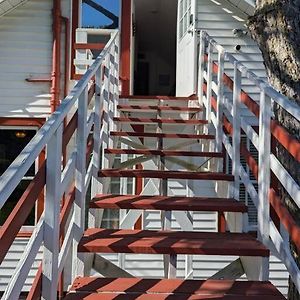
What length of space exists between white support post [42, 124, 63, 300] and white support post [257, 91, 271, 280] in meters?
1.49

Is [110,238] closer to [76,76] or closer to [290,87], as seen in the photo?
[290,87]

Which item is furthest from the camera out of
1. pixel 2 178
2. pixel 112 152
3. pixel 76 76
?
pixel 76 76

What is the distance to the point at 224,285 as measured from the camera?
9.68ft

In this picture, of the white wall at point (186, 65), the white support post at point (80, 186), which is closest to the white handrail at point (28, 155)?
the white support post at point (80, 186)

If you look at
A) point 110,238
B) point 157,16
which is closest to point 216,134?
point 110,238

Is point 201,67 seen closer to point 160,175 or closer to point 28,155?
point 160,175

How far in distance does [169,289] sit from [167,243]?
0.40 m

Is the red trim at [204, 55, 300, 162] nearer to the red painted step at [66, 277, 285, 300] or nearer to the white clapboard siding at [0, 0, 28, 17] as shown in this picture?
the red painted step at [66, 277, 285, 300]

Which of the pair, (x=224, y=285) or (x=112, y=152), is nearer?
(x=224, y=285)

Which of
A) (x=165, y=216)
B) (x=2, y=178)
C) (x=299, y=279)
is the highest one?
(x=2, y=178)

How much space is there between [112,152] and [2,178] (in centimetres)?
313

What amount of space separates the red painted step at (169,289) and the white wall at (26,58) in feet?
17.3

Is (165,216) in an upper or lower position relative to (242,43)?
lower

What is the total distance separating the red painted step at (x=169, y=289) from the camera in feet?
9.11
